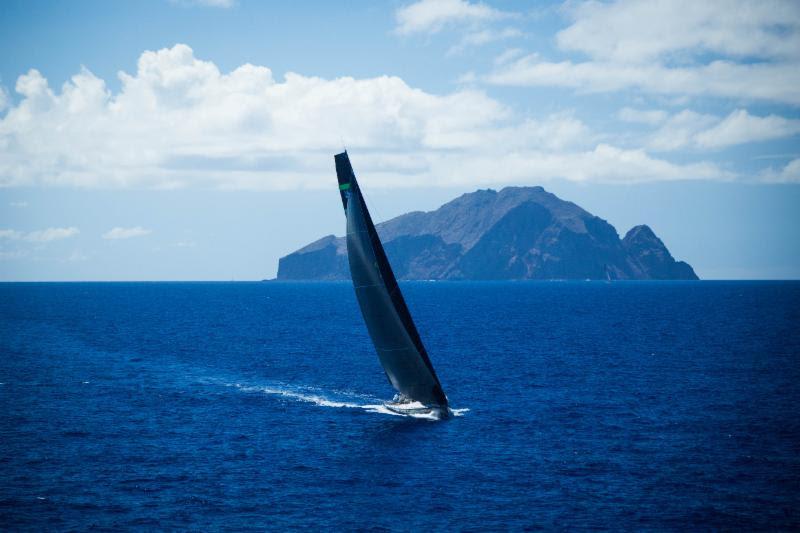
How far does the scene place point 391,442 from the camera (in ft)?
169

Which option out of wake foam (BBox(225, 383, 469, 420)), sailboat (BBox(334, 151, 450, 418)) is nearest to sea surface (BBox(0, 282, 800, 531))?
wake foam (BBox(225, 383, 469, 420))

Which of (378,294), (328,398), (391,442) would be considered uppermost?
(378,294)

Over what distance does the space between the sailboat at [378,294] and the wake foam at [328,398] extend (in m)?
3.46

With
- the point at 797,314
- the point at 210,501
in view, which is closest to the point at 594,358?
the point at 210,501

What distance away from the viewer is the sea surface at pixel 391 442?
3819 cm

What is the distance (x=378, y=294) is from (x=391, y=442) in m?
10.9

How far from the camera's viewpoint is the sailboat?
55.3 metres

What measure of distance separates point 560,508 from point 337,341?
266 feet

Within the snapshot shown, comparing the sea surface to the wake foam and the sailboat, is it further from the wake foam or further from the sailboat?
the sailboat

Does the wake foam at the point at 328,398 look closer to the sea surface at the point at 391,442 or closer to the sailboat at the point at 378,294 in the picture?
the sea surface at the point at 391,442

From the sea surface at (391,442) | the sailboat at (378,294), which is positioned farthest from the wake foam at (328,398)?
the sailboat at (378,294)

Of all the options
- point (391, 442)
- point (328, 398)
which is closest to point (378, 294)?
point (391, 442)

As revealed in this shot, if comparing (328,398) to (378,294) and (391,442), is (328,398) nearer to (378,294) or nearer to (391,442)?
(378,294)

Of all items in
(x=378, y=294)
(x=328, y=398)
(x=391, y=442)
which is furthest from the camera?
(x=328, y=398)
